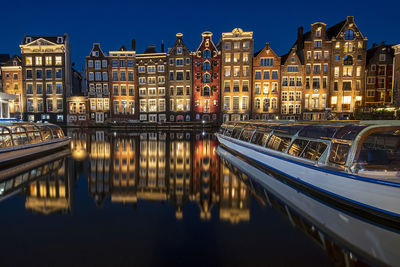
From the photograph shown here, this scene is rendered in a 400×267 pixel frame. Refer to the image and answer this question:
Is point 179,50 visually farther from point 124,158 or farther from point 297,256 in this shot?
point 297,256

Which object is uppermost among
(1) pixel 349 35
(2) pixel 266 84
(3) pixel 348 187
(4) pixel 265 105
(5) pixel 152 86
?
(1) pixel 349 35

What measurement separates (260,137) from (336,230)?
8.41 m

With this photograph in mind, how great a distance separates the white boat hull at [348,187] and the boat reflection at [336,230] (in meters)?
0.46

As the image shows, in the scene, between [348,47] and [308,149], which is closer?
[308,149]

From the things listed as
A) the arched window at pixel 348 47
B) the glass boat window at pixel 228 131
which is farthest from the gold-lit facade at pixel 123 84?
the arched window at pixel 348 47

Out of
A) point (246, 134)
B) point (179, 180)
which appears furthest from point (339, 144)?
point (246, 134)

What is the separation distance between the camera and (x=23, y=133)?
45.6ft

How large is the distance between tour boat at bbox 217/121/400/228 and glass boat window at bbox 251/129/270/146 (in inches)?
32.0

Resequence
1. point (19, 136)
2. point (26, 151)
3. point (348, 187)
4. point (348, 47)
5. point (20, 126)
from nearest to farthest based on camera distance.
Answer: point (348, 187)
point (26, 151)
point (19, 136)
point (20, 126)
point (348, 47)

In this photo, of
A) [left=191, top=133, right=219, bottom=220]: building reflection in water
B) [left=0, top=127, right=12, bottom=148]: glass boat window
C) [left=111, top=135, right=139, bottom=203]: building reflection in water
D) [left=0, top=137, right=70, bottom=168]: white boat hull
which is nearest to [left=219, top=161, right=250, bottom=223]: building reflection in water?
[left=191, top=133, right=219, bottom=220]: building reflection in water

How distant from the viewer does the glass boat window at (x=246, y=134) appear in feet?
50.0

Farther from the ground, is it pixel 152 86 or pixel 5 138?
pixel 152 86

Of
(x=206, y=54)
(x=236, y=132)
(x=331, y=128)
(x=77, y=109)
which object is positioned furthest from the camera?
(x=77, y=109)

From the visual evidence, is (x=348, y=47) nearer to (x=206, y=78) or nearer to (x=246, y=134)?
(x=206, y=78)
